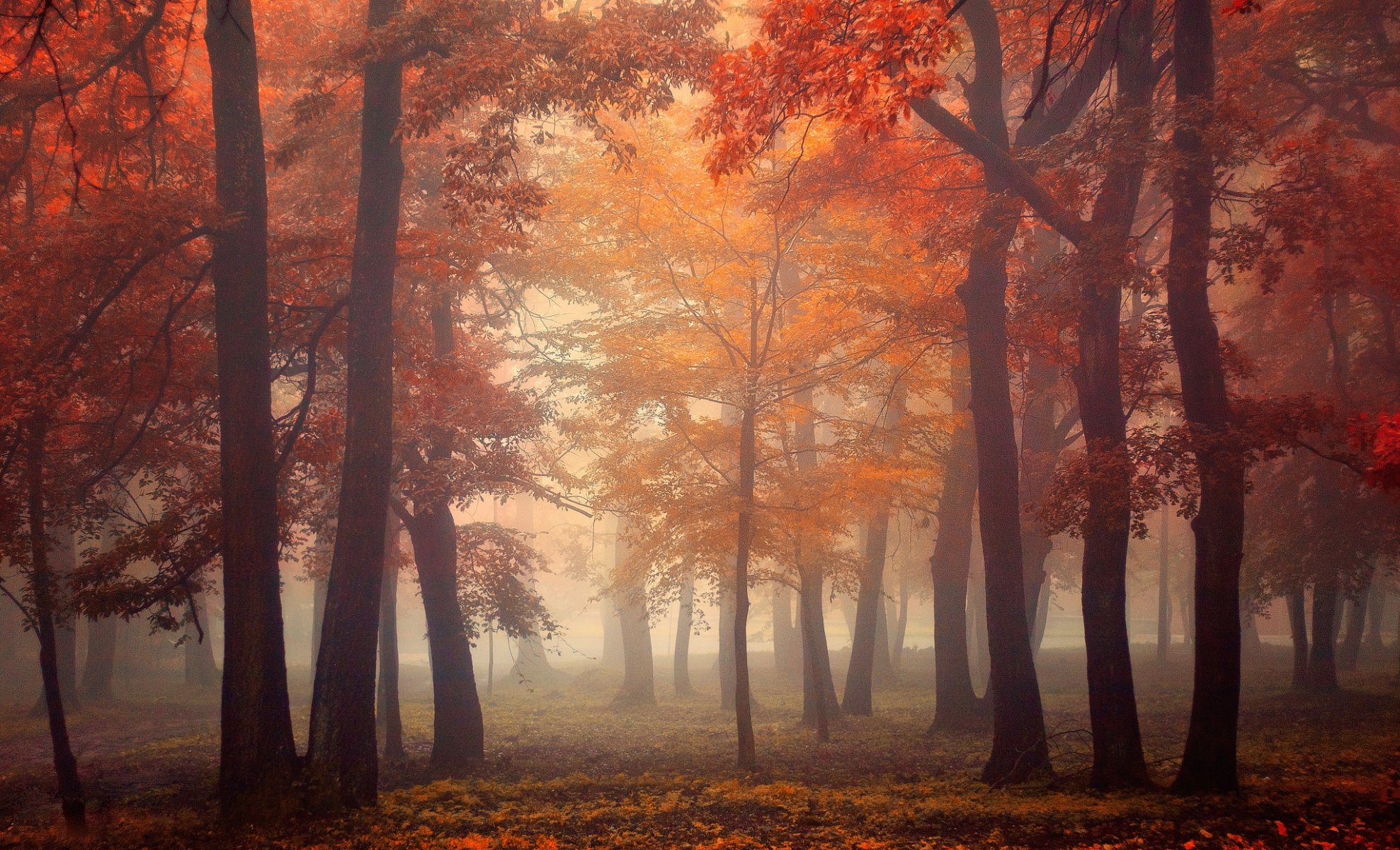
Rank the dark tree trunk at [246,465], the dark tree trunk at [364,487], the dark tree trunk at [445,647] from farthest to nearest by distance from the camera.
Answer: the dark tree trunk at [445,647] < the dark tree trunk at [364,487] < the dark tree trunk at [246,465]

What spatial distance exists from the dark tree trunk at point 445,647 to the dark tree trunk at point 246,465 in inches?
158

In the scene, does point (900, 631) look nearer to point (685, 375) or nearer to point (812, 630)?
point (812, 630)

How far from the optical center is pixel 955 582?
640 inches

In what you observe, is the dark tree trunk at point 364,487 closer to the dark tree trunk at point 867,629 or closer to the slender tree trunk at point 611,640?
the dark tree trunk at point 867,629

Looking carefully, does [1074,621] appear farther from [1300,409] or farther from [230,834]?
[230,834]

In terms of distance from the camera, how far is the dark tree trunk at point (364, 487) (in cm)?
811

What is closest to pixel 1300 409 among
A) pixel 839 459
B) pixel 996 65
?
pixel 996 65

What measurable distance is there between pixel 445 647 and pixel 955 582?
33.9 ft

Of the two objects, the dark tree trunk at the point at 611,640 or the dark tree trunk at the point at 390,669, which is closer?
the dark tree trunk at the point at 390,669

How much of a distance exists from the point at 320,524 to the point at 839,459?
30.9 ft

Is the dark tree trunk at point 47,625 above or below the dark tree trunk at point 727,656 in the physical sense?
above

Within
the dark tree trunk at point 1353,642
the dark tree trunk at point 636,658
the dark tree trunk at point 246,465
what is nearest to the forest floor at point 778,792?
the dark tree trunk at point 246,465

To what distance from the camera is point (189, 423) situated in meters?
10.6

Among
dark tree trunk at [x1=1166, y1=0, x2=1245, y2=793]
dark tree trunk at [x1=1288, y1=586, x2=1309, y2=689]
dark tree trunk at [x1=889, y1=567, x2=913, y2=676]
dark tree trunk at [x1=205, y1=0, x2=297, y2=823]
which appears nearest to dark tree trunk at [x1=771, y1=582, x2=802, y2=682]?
dark tree trunk at [x1=889, y1=567, x2=913, y2=676]
